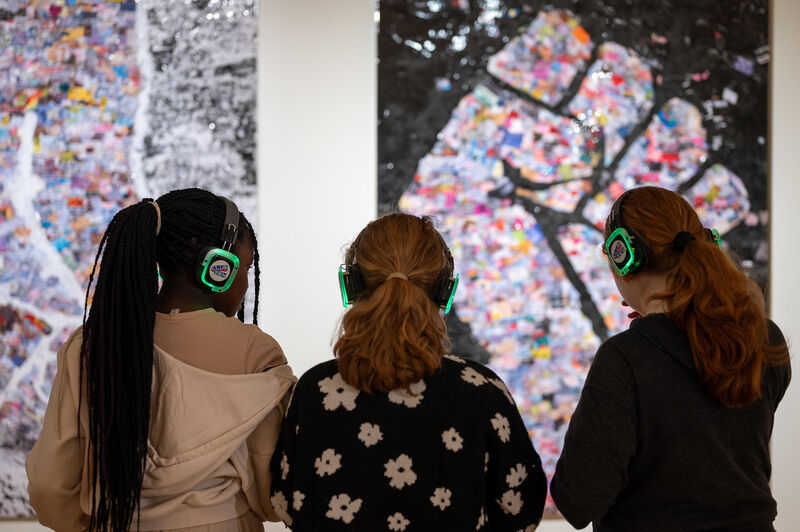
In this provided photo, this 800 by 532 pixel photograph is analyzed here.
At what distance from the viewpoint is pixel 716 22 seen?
3.25 metres

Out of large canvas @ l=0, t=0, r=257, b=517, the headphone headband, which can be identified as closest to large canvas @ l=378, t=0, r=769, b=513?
large canvas @ l=0, t=0, r=257, b=517

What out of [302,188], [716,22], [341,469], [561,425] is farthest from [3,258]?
[716,22]

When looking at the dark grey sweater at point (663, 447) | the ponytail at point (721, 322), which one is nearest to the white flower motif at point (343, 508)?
the dark grey sweater at point (663, 447)

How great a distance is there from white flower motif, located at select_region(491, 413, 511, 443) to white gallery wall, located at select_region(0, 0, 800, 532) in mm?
1615

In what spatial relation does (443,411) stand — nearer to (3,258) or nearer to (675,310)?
(675,310)

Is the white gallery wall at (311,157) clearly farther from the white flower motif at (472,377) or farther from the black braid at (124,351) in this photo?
the white flower motif at (472,377)

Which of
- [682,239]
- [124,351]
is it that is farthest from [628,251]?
[124,351]

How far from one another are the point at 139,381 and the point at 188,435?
6.1 inches

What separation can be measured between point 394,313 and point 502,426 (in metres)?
0.33

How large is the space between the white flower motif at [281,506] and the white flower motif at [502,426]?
19.0 inches

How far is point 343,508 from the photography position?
1497 millimetres

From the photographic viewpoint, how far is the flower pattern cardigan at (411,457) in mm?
1491

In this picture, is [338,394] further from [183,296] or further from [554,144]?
[554,144]

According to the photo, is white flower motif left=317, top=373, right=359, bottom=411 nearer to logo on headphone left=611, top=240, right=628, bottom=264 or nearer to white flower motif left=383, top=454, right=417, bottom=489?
white flower motif left=383, top=454, right=417, bottom=489
